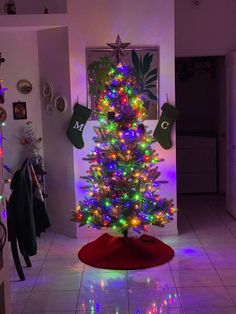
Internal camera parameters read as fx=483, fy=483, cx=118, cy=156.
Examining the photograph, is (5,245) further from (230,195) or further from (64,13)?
(230,195)

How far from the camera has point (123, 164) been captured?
4.68 m

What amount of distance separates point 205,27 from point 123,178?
289 cm

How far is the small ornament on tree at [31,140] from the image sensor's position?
5656 millimetres

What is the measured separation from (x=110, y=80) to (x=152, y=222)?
4.80 ft

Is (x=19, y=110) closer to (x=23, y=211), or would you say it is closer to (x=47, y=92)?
(x=47, y=92)

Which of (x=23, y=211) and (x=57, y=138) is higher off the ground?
(x=57, y=138)

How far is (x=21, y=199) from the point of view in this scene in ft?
14.2

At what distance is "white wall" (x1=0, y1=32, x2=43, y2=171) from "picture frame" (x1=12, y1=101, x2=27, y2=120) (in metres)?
0.04

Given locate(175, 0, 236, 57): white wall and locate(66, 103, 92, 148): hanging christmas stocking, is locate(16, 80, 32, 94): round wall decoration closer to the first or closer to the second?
locate(66, 103, 92, 148): hanging christmas stocking

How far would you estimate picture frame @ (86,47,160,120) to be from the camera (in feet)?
17.2

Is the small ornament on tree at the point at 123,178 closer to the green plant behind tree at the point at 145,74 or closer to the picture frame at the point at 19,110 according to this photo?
the green plant behind tree at the point at 145,74

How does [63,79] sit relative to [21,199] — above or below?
above

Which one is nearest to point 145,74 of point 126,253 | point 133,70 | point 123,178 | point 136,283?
point 133,70

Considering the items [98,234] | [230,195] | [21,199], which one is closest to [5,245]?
[21,199]
